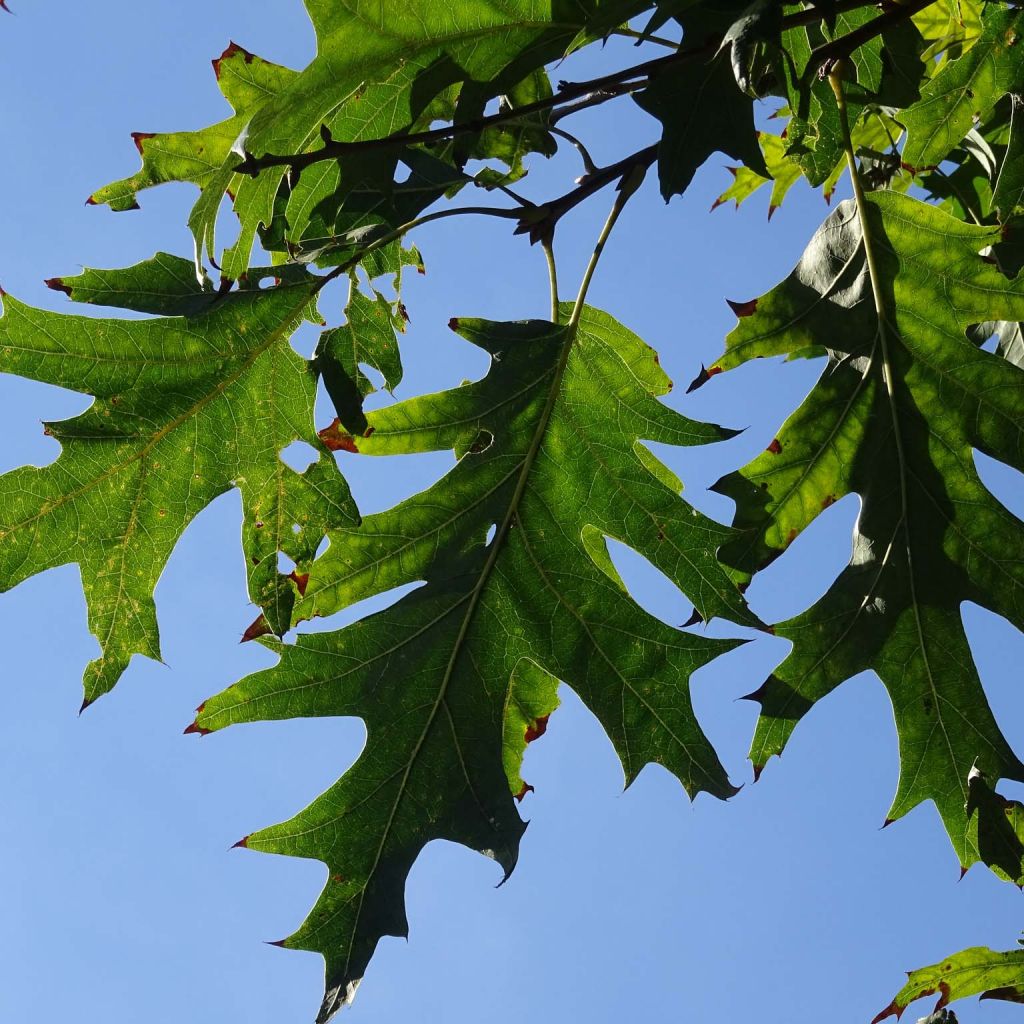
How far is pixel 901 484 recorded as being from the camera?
2215 mm

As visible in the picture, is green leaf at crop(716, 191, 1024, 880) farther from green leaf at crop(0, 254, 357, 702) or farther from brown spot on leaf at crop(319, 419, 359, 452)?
A: green leaf at crop(0, 254, 357, 702)

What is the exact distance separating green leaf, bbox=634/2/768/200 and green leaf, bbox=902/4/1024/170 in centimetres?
57

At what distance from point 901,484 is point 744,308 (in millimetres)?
470

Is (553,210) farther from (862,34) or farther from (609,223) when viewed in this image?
(862,34)

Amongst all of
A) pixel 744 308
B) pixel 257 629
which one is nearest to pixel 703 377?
pixel 744 308

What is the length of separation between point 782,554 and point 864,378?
39 cm

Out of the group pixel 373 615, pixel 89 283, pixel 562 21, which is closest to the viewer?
pixel 562 21

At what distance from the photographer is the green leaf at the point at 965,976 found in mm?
2441

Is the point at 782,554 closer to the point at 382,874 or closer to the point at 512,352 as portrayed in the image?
the point at 512,352

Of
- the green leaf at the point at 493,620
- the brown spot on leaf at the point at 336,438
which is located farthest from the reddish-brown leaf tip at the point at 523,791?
the brown spot on leaf at the point at 336,438

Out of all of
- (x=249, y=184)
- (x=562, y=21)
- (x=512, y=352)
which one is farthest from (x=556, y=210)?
(x=249, y=184)

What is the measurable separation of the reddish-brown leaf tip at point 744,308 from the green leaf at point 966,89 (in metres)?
0.38

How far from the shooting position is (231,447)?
2205mm

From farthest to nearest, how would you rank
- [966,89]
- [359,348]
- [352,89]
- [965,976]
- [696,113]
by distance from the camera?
[965,976], [359,348], [966,89], [352,89], [696,113]
